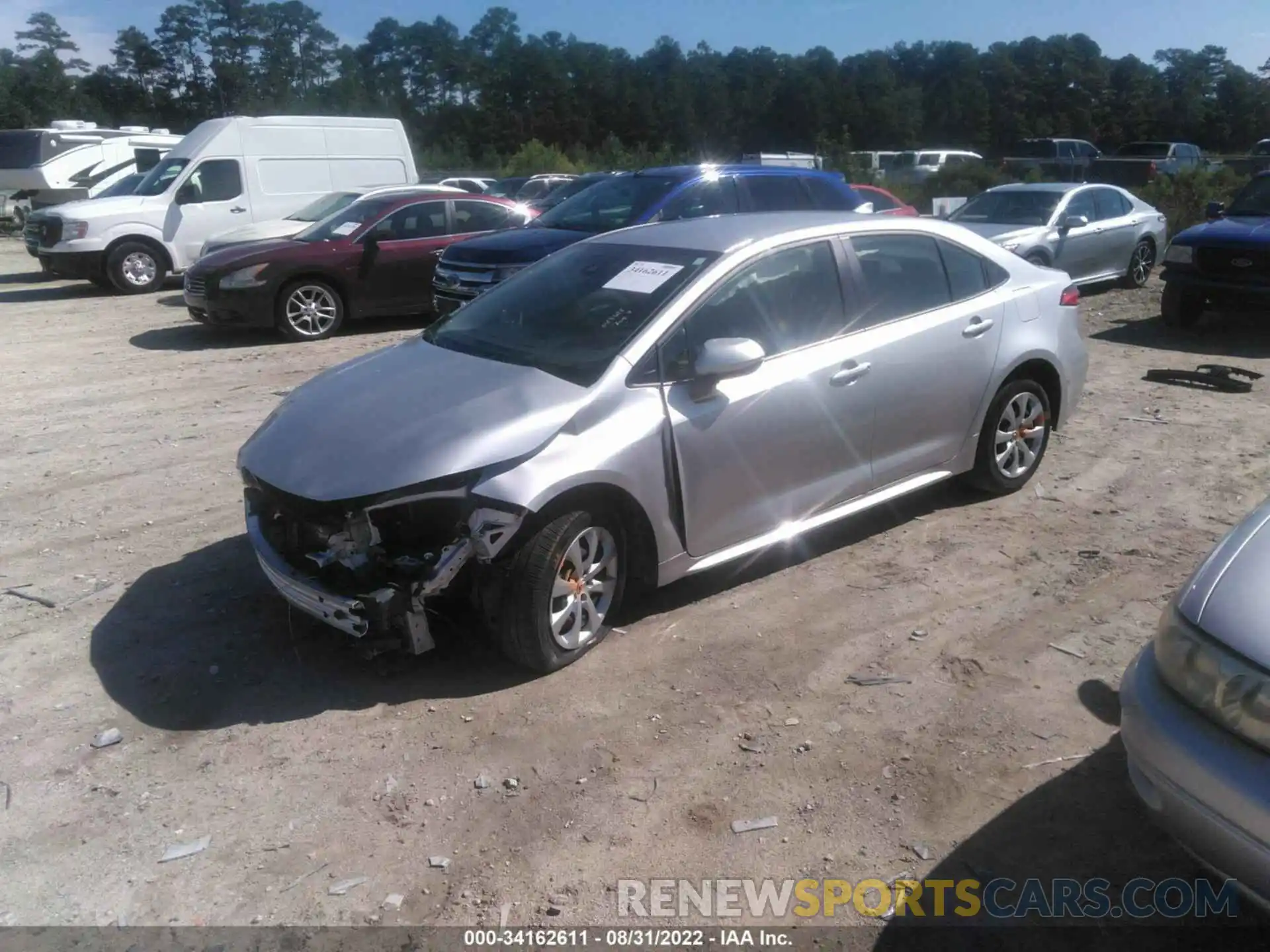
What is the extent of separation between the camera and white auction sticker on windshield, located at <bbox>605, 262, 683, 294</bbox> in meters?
4.66

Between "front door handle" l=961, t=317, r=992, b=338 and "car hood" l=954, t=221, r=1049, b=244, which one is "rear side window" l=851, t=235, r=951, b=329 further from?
"car hood" l=954, t=221, r=1049, b=244

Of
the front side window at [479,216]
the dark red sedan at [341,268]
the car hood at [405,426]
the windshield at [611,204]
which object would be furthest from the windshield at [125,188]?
the car hood at [405,426]

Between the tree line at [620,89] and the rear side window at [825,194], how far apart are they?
50.7 m

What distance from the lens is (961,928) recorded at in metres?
2.90

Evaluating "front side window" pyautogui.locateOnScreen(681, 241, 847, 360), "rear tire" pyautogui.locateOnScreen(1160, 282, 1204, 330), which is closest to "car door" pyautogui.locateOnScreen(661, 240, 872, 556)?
"front side window" pyautogui.locateOnScreen(681, 241, 847, 360)

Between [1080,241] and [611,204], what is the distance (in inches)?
258

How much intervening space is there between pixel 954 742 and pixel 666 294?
2135 mm

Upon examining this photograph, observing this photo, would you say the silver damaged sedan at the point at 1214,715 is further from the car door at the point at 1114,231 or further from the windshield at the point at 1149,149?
the windshield at the point at 1149,149

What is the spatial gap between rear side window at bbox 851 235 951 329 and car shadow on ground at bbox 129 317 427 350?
7519 mm

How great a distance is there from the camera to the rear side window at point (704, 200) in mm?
10227

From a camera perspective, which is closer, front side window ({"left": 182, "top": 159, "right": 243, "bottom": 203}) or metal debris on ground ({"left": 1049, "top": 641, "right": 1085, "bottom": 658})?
metal debris on ground ({"left": 1049, "top": 641, "right": 1085, "bottom": 658})

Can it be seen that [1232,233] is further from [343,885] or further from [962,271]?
[343,885]

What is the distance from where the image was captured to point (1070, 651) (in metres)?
4.36

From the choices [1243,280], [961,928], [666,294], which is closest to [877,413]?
[666,294]
